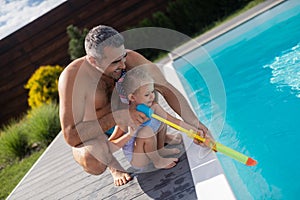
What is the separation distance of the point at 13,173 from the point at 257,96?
3.33 m

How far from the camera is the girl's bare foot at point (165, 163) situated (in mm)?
2295

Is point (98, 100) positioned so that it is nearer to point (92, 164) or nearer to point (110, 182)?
point (92, 164)

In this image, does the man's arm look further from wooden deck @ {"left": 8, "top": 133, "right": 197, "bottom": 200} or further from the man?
wooden deck @ {"left": 8, "top": 133, "right": 197, "bottom": 200}

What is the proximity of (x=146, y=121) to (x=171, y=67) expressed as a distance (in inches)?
143

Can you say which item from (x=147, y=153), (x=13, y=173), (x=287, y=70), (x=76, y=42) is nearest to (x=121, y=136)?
(x=147, y=153)

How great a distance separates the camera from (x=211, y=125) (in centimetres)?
317

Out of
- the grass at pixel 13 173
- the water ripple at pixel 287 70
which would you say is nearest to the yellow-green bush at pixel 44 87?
the grass at pixel 13 173

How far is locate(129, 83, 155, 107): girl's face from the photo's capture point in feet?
6.85

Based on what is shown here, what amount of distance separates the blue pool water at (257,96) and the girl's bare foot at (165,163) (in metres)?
0.35

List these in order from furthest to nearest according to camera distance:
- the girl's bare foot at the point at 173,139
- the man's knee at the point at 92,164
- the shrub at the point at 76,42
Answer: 1. the shrub at the point at 76,42
2. the girl's bare foot at the point at 173,139
3. the man's knee at the point at 92,164

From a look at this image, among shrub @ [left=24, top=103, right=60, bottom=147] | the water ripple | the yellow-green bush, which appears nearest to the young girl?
the water ripple

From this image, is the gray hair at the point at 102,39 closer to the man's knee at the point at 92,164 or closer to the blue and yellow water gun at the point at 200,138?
the blue and yellow water gun at the point at 200,138

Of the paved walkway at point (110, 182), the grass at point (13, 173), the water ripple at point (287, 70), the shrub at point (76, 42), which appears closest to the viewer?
the paved walkway at point (110, 182)

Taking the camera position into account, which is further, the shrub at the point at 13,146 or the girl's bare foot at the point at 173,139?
the shrub at the point at 13,146
